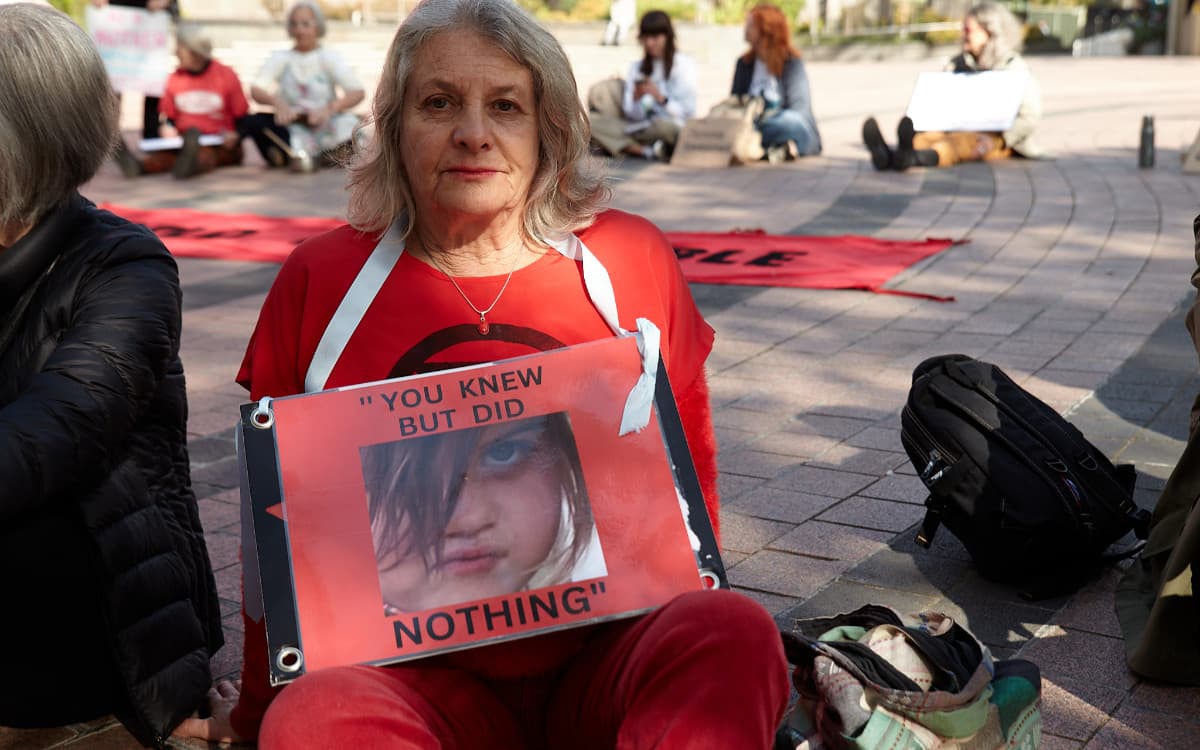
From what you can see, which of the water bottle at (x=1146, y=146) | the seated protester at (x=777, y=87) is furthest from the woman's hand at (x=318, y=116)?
the water bottle at (x=1146, y=146)

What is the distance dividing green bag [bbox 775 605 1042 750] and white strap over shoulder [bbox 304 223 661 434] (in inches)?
20.6

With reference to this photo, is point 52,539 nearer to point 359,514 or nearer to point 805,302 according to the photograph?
point 359,514

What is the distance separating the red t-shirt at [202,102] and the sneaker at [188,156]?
0.41 meters

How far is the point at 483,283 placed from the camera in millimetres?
2379

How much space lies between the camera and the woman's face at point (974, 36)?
10.9 m

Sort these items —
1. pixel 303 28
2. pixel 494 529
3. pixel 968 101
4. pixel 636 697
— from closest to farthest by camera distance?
pixel 636 697
pixel 494 529
pixel 968 101
pixel 303 28

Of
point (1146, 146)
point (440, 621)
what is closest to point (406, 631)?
point (440, 621)

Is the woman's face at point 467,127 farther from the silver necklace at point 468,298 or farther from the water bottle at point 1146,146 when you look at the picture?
the water bottle at point 1146,146

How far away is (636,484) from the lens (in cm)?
215

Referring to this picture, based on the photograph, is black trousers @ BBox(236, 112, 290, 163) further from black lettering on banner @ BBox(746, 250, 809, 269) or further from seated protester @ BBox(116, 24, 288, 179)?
black lettering on banner @ BBox(746, 250, 809, 269)

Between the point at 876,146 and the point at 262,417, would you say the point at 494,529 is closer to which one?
the point at 262,417

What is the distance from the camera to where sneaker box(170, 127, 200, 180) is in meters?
12.2

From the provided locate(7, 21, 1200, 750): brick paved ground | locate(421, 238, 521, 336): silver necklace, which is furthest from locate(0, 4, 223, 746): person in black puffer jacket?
locate(421, 238, 521, 336): silver necklace

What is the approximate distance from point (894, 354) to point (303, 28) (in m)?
8.17
